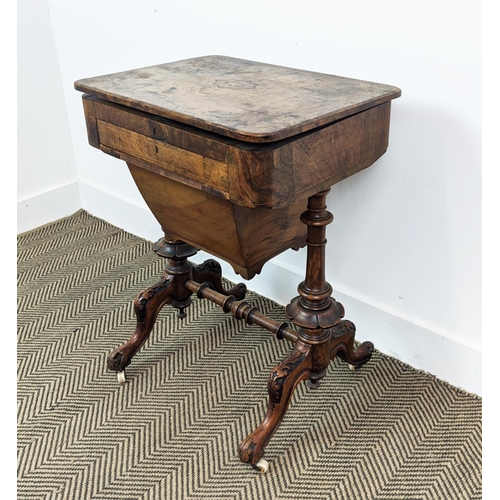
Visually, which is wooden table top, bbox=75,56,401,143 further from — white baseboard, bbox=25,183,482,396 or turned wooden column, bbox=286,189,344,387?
white baseboard, bbox=25,183,482,396

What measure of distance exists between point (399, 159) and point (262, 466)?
0.96 metres

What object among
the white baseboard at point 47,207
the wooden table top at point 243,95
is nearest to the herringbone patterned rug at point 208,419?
the white baseboard at point 47,207

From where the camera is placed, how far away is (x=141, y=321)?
79.7 inches

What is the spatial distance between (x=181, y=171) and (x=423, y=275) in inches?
34.2

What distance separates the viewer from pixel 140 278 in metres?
2.59

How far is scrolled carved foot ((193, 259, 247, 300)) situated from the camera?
2.19 m

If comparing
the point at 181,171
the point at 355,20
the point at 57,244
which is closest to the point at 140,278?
the point at 57,244

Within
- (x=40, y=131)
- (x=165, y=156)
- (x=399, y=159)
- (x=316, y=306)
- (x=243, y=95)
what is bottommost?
(x=316, y=306)

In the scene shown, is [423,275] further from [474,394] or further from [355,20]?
[355,20]

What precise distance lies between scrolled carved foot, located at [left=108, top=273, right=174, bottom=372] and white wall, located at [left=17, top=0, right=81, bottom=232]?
125 centimetres

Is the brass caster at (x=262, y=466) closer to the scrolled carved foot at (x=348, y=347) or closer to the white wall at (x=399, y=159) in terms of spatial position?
the scrolled carved foot at (x=348, y=347)

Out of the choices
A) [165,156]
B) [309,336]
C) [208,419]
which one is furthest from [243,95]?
[208,419]

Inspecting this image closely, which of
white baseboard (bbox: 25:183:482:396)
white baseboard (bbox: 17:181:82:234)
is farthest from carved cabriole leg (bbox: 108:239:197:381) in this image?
white baseboard (bbox: 17:181:82:234)

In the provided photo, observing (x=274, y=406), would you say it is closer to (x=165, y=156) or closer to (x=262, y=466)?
(x=262, y=466)
